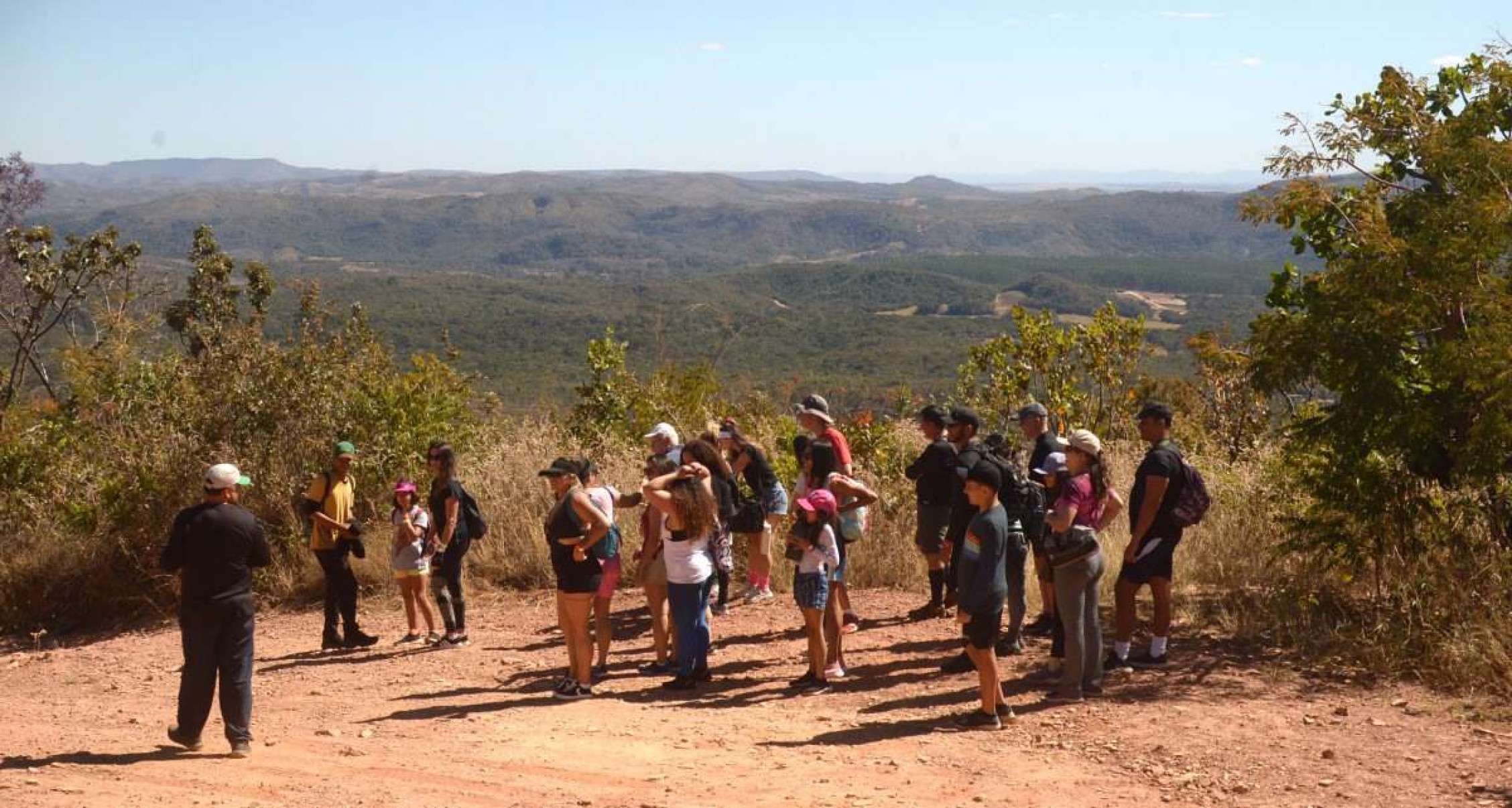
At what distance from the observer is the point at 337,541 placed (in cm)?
1012

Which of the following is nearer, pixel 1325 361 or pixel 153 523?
pixel 1325 361

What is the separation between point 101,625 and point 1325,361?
32.9ft

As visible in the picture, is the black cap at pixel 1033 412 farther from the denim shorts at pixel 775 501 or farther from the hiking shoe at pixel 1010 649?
the denim shorts at pixel 775 501

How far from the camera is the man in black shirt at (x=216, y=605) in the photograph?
7.28 meters

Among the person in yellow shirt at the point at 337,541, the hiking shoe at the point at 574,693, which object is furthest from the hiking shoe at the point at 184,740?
the person in yellow shirt at the point at 337,541

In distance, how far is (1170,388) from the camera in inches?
852

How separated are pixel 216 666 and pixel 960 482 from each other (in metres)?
4.46

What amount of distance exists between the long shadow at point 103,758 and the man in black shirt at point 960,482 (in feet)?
14.0

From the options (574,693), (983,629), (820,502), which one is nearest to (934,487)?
(820,502)

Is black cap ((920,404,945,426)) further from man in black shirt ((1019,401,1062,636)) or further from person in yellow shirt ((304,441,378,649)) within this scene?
person in yellow shirt ((304,441,378,649))

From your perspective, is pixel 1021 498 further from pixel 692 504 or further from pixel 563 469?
pixel 563 469

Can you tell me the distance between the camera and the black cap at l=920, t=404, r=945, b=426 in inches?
364

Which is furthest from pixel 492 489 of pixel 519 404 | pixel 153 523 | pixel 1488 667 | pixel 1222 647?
pixel 519 404

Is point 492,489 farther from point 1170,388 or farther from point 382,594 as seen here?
point 1170,388
